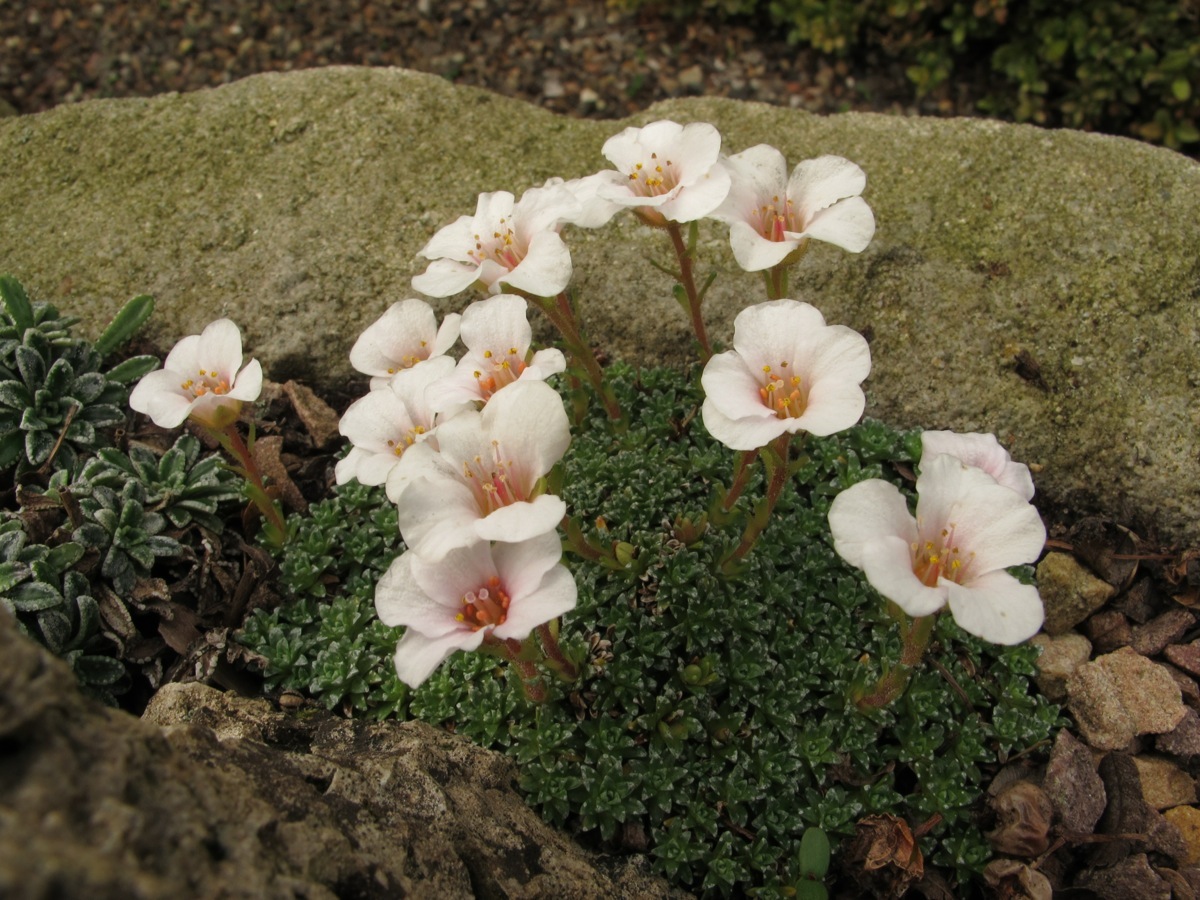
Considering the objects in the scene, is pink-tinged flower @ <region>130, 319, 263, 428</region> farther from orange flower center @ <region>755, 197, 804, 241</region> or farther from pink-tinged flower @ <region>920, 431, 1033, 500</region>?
pink-tinged flower @ <region>920, 431, 1033, 500</region>

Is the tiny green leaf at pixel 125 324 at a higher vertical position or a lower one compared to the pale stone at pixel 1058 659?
higher

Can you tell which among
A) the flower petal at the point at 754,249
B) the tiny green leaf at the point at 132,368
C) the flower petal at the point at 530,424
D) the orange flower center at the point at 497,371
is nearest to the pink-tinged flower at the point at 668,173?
the flower petal at the point at 754,249

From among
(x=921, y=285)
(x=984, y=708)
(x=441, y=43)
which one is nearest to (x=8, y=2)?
(x=441, y=43)

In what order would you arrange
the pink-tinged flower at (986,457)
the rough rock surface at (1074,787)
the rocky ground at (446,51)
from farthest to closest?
the rocky ground at (446,51) < the rough rock surface at (1074,787) < the pink-tinged flower at (986,457)

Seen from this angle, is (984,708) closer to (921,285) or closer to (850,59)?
(921,285)

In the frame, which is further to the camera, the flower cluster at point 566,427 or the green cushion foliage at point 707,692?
the green cushion foliage at point 707,692

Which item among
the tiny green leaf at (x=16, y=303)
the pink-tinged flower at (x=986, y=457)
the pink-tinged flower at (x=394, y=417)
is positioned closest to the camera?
the pink-tinged flower at (x=986, y=457)

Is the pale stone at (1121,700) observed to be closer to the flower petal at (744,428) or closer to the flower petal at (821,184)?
the flower petal at (744,428)
